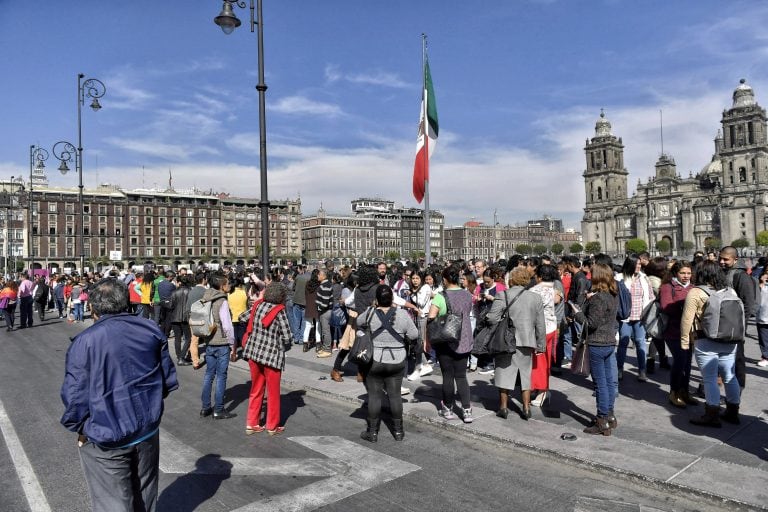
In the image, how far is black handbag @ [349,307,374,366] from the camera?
608cm

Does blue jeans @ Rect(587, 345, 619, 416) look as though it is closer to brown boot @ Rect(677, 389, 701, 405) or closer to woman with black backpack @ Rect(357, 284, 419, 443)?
brown boot @ Rect(677, 389, 701, 405)

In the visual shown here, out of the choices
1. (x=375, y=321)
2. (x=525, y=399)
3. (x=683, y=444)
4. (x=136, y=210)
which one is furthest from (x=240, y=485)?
(x=136, y=210)

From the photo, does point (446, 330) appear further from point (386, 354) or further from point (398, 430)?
point (398, 430)

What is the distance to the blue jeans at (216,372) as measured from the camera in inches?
282

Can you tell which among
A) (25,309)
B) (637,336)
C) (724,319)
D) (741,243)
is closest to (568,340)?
(637,336)

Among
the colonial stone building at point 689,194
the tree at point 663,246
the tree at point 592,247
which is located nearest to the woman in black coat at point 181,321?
the colonial stone building at point 689,194

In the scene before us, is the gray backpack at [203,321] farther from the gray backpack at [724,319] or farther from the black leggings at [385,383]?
the gray backpack at [724,319]

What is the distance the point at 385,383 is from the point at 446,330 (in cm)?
102

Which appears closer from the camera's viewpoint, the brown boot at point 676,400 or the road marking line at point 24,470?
the road marking line at point 24,470

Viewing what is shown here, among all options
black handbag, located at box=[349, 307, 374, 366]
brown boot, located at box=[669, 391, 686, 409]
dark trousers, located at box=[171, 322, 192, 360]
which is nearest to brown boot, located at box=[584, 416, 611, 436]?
brown boot, located at box=[669, 391, 686, 409]

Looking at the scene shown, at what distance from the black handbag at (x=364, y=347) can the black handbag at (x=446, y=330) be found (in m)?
0.87

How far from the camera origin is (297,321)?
13.4 meters

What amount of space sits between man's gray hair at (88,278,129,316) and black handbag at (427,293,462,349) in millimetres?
3907

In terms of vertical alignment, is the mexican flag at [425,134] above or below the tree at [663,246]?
above
